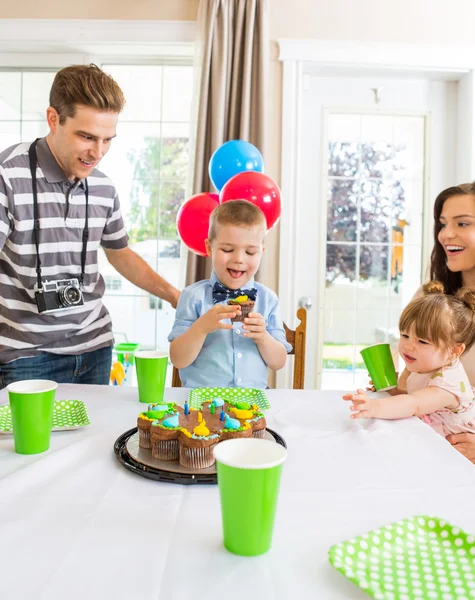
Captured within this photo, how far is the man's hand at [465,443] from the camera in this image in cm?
137

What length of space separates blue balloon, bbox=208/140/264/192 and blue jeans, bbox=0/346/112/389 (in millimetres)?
917

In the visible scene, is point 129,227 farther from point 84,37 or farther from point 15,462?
point 15,462

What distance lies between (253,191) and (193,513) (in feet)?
4.87

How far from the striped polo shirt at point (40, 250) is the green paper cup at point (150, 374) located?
0.54m

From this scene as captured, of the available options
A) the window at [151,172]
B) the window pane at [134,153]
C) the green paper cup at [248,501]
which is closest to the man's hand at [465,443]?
the green paper cup at [248,501]

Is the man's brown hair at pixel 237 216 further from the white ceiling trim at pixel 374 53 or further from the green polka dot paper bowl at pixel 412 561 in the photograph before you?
the white ceiling trim at pixel 374 53

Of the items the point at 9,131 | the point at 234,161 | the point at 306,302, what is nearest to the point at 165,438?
the point at 234,161

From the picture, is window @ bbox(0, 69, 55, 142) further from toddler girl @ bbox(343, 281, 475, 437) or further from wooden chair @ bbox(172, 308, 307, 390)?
toddler girl @ bbox(343, 281, 475, 437)

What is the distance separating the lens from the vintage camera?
165 centimetres

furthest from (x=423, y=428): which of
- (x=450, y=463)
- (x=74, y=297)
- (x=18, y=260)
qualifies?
(x=18, y=260)

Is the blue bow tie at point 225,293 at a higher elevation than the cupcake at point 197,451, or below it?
higher

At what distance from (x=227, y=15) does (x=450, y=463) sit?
8.71 ft

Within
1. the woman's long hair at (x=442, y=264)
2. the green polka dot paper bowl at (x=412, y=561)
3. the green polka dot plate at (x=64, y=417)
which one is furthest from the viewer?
the woman's long hair at (x=442, y=264)

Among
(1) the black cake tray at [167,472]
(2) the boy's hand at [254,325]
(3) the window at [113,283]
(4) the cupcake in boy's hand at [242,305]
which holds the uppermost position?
(3) the window at [113,283]
